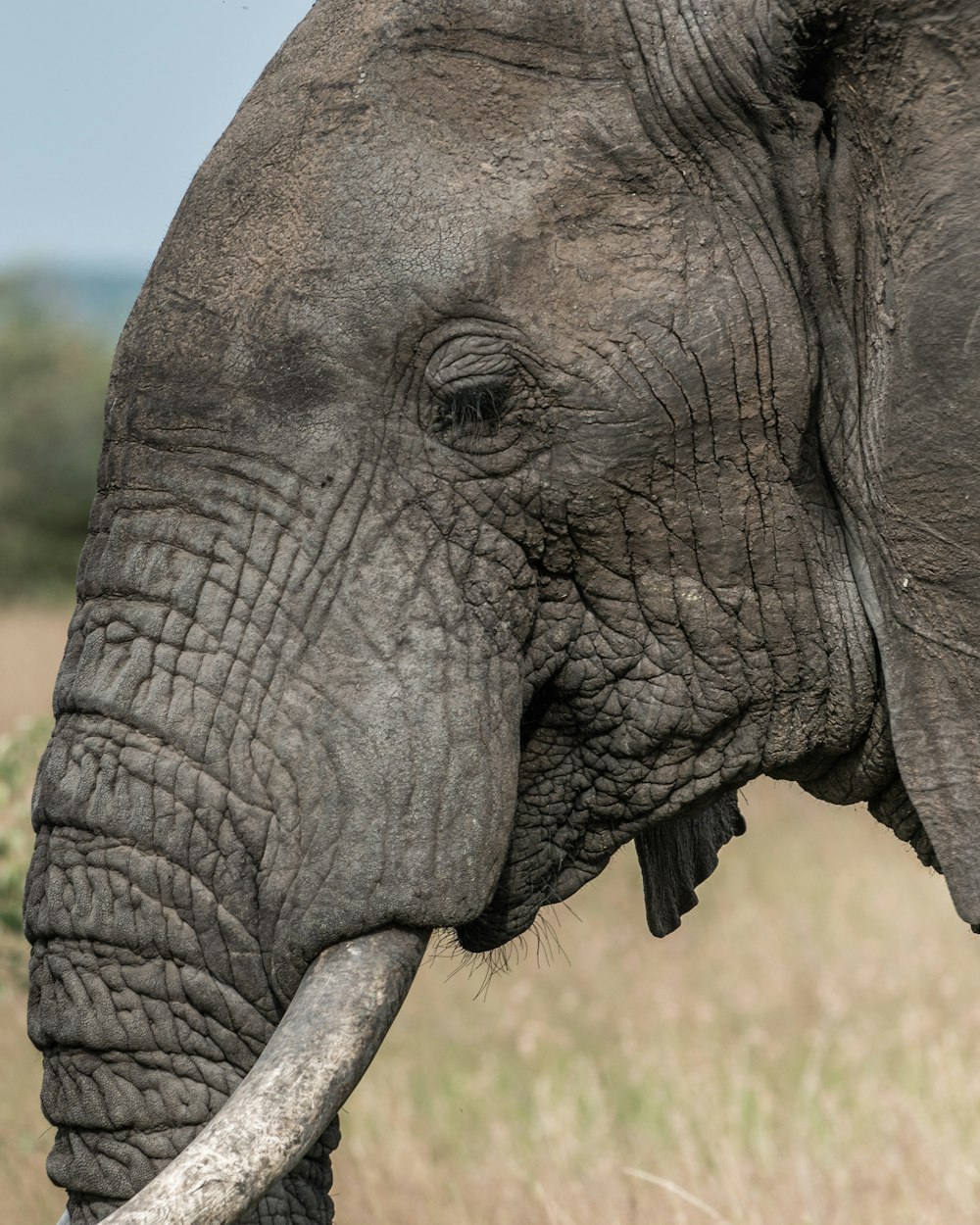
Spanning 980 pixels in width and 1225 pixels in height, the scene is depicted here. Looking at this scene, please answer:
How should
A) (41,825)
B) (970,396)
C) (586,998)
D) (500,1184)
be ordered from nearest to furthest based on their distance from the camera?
(970,396)
(41,825)
(500,1184)
(586,998)

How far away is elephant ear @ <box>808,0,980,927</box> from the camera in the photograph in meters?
2.32

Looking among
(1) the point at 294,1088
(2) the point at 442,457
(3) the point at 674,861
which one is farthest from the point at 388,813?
(3) the point at 674,861

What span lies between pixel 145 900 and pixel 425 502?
0.63m

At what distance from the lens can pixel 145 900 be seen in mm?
2402

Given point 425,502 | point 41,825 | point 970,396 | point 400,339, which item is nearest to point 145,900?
point 41,825

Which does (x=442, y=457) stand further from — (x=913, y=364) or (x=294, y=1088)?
(x=294, y=1088)

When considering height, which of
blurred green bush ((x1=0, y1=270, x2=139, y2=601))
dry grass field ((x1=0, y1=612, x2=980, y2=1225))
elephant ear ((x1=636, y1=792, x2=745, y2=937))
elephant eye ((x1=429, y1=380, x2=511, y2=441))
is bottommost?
blurred green bush ((x1=0, y1=270, x2=139, y2=601))

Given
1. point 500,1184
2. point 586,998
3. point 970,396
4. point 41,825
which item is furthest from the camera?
point 586,998

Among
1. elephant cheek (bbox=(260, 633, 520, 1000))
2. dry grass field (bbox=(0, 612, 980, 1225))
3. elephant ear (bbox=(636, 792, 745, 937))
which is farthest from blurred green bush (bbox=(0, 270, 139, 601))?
elephant cheek (bbox=(260, 633, 520, 1000))

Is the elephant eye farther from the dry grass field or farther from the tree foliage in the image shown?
the tree foliage

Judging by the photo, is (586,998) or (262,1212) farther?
(586,998)

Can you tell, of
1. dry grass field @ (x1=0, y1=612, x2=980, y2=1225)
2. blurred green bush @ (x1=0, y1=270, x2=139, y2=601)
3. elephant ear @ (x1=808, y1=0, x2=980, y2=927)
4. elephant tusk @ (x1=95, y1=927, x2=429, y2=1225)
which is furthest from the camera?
blurred green bush @ (x1=0, y1=270, x2=139, y2=601)

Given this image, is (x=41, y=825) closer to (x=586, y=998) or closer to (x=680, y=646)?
(x=680, y=646)

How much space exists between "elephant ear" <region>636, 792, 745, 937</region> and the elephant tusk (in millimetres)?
719
